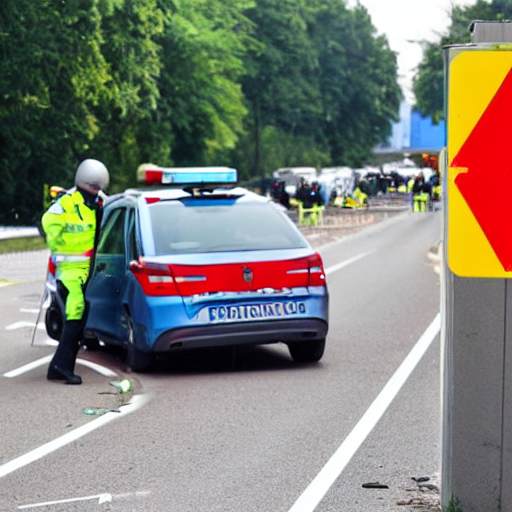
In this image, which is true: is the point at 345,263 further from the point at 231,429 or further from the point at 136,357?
the point at 231,429

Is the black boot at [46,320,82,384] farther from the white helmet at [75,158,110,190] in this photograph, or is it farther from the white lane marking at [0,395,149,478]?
the white helmet at [75,158,110,190]

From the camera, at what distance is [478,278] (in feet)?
17.2

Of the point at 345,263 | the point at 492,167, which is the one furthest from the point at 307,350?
the point at 345,263

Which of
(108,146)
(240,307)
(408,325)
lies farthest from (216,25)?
(240,307)

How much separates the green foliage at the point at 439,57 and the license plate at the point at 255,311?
1896 inches

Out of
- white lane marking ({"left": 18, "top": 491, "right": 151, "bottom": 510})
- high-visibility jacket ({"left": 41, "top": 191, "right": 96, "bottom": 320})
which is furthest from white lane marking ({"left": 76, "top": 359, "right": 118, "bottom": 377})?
white lane marking ({"left": 18, "top": 491, "right": 151, "bottom": 510})

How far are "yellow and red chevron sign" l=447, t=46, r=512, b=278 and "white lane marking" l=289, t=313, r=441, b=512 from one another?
1854mm

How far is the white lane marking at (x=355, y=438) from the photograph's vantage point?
6785mm

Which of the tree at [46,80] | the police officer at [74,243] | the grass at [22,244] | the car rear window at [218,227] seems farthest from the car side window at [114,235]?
the tree at [46,80]

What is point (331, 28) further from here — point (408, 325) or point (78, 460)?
point (78, 460)

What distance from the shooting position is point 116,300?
1226cm

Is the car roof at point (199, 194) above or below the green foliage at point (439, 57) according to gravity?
below

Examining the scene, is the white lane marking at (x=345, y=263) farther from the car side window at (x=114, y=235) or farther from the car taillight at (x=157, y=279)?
the car taillight at (x=157, y=279)

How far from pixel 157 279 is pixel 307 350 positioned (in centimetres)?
157
